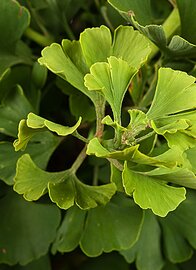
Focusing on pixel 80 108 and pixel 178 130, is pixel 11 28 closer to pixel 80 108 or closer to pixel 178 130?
pixel 80 108

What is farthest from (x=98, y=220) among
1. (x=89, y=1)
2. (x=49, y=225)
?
(x=89, y=1)

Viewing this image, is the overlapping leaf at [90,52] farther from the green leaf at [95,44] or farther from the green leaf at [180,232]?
the green leaf at [180,232]

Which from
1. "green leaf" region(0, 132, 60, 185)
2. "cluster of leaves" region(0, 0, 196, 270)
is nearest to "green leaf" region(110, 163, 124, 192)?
"cluster of leaves" region(0, 0, 196, 270)

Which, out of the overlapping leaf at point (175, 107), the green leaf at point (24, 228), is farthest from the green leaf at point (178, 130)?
the green leaf at point (24, 228)

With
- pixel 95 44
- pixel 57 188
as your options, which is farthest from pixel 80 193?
pixel 95 44

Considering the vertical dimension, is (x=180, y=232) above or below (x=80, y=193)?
below

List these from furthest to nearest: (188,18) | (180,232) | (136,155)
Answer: (180,232)
(188,18)
(136,155)
